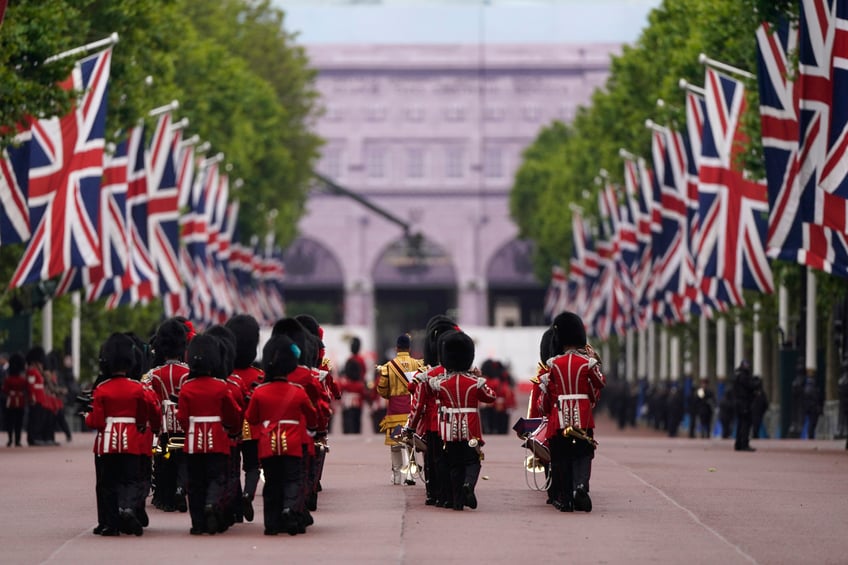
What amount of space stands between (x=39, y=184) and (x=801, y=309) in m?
17.2

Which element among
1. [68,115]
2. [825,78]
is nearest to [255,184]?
[68,115]

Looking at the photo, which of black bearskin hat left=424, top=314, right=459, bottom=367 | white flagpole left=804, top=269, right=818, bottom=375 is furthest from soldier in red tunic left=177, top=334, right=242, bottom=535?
white flagpole left=804, top=269, right=818, bottom=375

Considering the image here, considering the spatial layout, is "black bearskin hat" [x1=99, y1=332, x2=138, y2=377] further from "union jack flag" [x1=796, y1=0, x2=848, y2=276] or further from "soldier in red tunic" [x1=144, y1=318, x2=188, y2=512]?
"union jack flag" [x1=796, y1=0, x2=848, y2=276]

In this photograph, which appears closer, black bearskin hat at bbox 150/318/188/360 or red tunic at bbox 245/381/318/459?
red tunic at bbox 245/381/318/459

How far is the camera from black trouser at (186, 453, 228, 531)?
20.5 meters

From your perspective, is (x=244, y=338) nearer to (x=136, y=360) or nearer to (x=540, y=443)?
(x=136, y=360)

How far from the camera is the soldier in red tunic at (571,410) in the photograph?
23.1 metres

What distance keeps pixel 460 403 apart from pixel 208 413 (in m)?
3.50

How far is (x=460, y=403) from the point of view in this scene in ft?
76.6

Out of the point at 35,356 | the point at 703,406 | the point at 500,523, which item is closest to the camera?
the point at 500,523

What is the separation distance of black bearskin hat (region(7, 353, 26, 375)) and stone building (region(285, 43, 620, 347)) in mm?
109719

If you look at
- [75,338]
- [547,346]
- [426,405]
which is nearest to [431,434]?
[426,405]

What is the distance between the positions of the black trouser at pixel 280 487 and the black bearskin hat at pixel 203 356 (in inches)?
40.6

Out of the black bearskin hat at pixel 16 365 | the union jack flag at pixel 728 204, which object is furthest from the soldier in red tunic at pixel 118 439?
the union jack flag at pixel 728 204
